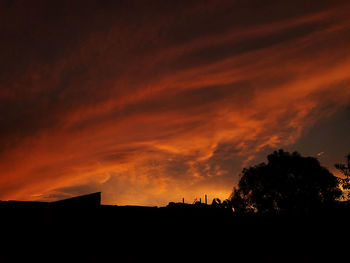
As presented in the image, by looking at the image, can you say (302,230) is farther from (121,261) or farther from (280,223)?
(121,261)

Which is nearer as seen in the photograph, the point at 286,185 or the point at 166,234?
the point at 166,234

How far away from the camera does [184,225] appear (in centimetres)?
873

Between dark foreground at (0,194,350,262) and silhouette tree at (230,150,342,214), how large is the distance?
92.8 ft

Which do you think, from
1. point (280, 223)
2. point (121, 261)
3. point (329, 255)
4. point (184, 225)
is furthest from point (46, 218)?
point (329, 255)

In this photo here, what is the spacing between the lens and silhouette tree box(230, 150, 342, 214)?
36.3 metres

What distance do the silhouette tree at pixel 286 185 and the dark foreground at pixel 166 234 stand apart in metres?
28.3

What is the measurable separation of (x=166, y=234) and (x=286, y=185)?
34.7 meters

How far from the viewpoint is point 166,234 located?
27.9 ft

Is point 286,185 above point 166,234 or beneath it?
above

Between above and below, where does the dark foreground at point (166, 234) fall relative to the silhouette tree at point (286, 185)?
below

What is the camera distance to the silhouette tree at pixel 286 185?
3631cm

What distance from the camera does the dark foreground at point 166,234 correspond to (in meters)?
7.29

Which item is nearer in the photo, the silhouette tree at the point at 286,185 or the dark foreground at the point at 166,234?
the dark foreground at the point at 166,234

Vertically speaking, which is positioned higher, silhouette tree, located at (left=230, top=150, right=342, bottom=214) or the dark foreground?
silhouette tree, located at (left=230, top=150, right=342, bottom=214)
